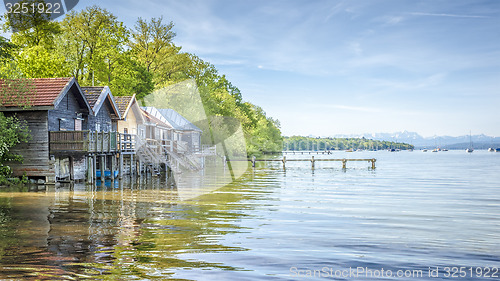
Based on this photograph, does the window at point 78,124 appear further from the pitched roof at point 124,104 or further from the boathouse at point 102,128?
the pitched roof at point 124,104

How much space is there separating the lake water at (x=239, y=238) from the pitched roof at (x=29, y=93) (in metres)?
6.02

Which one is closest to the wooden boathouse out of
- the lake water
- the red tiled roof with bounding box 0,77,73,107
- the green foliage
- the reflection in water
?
the red tiled roof with bounding box 0,77,73,107

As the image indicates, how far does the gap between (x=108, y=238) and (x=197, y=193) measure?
13.8 meters

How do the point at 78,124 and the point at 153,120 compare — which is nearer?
the point at 78,124

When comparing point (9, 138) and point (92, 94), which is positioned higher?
point (92, 94)

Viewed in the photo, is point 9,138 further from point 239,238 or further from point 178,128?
point 178,128

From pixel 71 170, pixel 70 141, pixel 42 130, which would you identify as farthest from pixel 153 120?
pixel 42 130

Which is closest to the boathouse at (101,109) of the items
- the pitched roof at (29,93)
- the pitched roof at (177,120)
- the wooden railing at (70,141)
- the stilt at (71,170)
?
the stilt at (71,170)

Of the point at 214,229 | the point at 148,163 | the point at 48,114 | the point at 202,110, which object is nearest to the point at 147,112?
the point at 148,163

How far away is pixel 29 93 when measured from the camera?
27141mm

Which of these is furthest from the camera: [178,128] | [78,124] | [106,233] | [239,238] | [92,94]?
[178,128]

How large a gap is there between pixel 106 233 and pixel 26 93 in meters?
17.3

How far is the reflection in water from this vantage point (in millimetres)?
10023

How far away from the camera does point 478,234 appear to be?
1529cm
